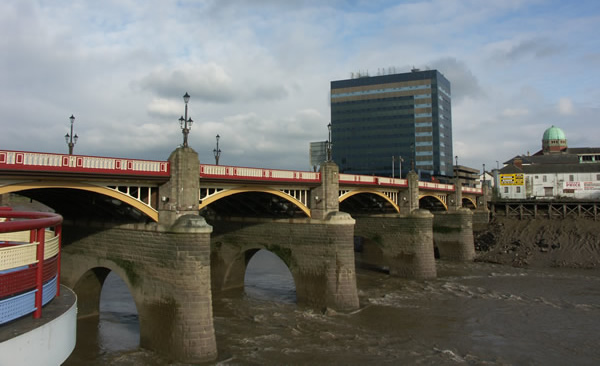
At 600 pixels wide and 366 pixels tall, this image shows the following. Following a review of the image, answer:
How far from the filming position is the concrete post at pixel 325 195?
28.0m

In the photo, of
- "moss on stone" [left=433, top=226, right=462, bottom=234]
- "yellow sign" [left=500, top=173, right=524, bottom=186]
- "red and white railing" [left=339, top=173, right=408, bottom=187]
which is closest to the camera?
"red and white railing" [left=339, top=173, right=408, bottom=187]

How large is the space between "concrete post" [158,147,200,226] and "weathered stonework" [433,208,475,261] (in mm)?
34447

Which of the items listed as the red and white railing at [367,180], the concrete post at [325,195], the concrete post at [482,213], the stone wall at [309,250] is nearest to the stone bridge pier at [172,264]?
the stone wall at [309,250]

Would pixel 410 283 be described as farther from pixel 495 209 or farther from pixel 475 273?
pixel 495 209

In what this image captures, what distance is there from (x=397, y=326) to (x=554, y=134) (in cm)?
9346

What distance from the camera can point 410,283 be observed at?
1352 inches

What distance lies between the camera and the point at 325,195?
92.3 ft

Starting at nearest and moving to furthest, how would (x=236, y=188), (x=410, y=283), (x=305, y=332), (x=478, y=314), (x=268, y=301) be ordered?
(x=305, y=332) < (x=236, y=188) < (x=478, y=314) < (x=268, y=301) < (x=410, y=283)

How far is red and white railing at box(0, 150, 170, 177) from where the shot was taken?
49.5 ft

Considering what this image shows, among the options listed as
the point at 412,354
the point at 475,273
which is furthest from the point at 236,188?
the point at 475,273

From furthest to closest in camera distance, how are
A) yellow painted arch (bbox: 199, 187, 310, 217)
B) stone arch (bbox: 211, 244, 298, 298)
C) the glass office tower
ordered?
the glass office tower, stone arch (bbox: 211, 244, 298, 298), yellow painted arch (bbox: 199, 187, 310, 217)

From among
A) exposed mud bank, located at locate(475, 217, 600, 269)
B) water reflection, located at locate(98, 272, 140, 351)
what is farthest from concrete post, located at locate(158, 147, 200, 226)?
exposed mud bank, located at locate(475, 217, 600, 269)

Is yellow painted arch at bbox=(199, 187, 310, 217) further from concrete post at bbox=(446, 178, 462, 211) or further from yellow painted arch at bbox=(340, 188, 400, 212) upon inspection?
concrete post at bbox=(446, 178, 462, 211)

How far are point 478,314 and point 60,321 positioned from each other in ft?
78.3
